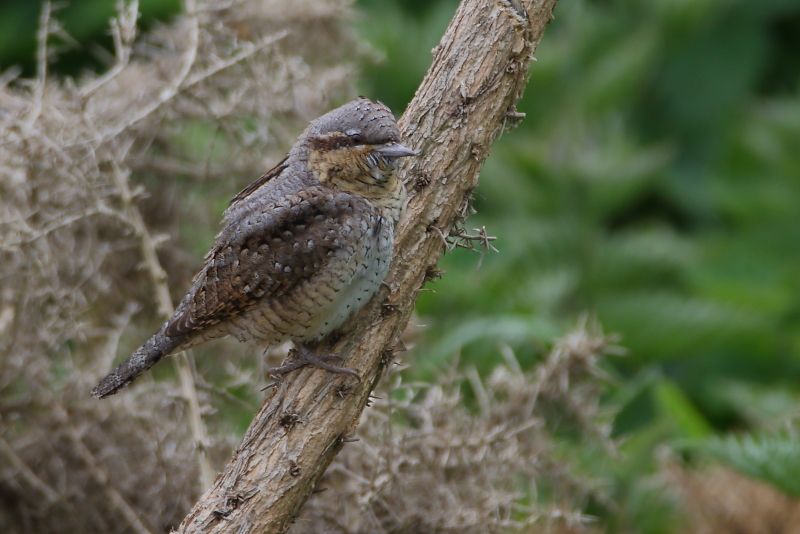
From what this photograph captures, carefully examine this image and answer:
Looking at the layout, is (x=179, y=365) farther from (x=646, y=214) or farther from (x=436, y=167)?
(x=646, y=214)

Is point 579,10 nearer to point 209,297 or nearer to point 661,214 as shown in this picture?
point 661,214

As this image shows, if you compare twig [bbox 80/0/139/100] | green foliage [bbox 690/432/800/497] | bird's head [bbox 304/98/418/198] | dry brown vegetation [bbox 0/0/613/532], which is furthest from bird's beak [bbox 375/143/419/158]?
green foliage [bbox 690/432/800/497]

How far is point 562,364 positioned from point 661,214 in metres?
4.27

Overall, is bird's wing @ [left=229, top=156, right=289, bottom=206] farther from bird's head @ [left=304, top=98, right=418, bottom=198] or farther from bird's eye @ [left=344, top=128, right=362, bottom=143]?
bird's eye @ [left=344, top=128, right=362, bottom=143]

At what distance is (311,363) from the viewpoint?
2.78 metres

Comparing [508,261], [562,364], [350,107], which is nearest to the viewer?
[350,107]

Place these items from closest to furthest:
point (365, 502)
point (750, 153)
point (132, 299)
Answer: point (365, 502) < point (132, 299) < point (750, 153)

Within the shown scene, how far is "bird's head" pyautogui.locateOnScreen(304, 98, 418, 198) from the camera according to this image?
277cm

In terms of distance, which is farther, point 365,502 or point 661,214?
point 661,214

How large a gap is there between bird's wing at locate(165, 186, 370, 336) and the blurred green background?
4.05ft

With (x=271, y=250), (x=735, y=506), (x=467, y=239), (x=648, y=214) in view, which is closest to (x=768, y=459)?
(x=735, y=506)

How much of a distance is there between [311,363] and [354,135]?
1.87 feet

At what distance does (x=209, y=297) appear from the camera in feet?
9.69

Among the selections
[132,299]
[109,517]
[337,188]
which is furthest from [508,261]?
[337,188]
